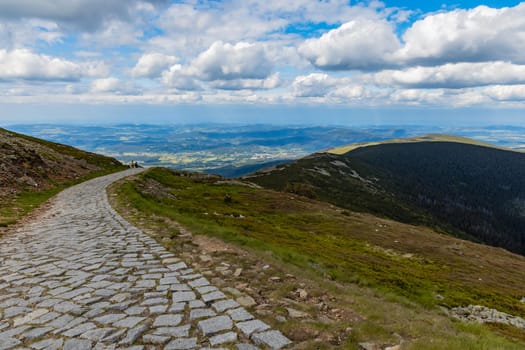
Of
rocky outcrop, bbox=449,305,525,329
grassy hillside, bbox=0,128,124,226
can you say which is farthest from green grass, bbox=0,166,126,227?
rocky outcrop, bbox=449,305,525,329

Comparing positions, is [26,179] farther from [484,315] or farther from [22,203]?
[484,315]

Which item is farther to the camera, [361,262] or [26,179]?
[26,179]

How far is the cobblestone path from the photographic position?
267 inches

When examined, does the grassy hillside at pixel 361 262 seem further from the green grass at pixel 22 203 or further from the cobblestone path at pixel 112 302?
the green grass at pixel 22 203

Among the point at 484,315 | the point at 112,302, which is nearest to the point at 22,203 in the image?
the point at 112,302

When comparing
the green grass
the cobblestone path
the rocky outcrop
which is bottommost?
the rocky outcrop

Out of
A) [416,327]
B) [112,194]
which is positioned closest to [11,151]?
[112,194]

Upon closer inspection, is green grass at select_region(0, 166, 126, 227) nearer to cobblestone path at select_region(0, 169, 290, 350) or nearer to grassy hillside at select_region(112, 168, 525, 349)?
cobblestone path at select_region(0, 169, 290, 350)

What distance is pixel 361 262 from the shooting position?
2580 centimetres

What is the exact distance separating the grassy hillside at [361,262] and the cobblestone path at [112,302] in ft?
5.07

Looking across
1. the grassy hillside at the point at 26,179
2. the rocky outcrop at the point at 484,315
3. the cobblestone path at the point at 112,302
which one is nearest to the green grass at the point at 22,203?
the grassy hillside at the point at 26,179

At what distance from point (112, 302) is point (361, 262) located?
21.3m

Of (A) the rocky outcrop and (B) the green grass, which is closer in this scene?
(A) the rocky outcrop

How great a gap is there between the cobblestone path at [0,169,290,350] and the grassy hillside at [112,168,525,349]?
1.55 m
